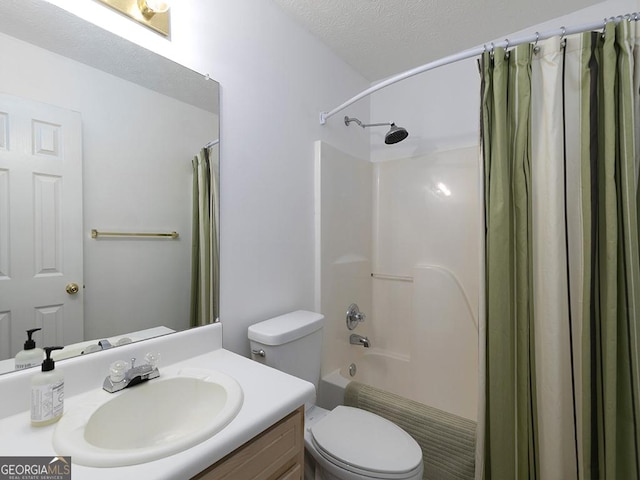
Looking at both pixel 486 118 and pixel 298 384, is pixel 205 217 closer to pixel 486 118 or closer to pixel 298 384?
pixel 298 384

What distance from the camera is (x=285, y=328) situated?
4.24ft

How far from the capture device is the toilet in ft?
3.37

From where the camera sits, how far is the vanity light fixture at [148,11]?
0.95 metres

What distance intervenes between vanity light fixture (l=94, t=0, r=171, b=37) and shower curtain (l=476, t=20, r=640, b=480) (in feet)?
4.10

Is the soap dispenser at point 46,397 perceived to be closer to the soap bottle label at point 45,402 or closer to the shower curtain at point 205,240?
the soap bottle label at point 45,402

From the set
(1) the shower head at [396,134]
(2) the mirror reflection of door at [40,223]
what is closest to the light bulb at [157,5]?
(2) the mirror reflection of door at [40,223]

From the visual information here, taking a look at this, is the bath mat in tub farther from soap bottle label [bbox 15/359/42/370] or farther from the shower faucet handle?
soap bottle label [bbox 15/359/42/370]

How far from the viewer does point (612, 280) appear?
3.22 ft

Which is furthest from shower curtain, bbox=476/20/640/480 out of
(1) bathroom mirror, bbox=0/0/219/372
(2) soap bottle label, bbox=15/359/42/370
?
(2) soap bottle label, bbox=15/359/42/370

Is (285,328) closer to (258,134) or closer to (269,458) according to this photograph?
(269,458)

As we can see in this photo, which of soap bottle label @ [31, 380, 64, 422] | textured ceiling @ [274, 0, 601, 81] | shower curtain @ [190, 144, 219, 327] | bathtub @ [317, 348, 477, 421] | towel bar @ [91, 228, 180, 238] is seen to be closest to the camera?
soap bottle label @ [31, 380, 64, 422]

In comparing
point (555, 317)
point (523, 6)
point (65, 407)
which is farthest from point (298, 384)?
point (523, 6)

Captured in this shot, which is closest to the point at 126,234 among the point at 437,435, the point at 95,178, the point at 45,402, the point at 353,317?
the point at 95,178

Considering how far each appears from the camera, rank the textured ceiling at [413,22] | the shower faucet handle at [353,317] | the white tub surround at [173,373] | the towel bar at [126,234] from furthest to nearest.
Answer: the shower faucet handle at [353,317]
the textured ceiling at [413,22]
the towel bar at [126,234]
the white tub surround at [173,373]
